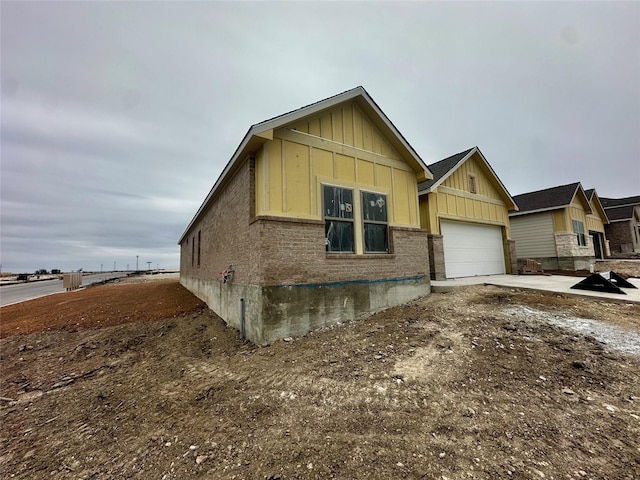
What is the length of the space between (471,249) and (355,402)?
11332 millimetres

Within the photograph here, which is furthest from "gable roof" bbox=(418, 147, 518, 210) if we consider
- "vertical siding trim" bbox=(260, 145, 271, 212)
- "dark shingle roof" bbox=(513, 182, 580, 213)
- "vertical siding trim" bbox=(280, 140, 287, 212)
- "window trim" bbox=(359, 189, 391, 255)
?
"vertical siding trim" bbox=(260, 145, 271, 212)

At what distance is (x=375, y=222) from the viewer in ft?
27.5

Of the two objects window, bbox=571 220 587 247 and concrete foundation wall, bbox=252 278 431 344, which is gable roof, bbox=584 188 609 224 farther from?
concrete foundation wall, bbox=252 278 431 344

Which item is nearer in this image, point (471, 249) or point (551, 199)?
point (471, 249)

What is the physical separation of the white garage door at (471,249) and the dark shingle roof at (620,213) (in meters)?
21.8

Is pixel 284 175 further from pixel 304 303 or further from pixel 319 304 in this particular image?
pixel 319 304

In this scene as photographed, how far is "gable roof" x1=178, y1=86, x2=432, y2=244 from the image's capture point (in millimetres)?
6348

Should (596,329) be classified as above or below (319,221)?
below

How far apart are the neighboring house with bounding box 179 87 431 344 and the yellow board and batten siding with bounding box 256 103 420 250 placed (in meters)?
0.03

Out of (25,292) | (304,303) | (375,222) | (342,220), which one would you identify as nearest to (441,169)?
(375,222)

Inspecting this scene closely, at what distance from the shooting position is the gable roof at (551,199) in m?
16.6

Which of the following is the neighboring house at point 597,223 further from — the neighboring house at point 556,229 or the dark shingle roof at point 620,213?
the dark shingle roof at point 620,213

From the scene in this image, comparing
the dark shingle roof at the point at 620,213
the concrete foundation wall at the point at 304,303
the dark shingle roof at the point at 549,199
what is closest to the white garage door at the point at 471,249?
the concrete foundation wall at the point at 304,303

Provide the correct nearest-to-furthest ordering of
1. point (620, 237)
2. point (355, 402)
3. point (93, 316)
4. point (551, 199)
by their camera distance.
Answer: point (355, 402) → point (93, 316) → point (551, 199) → point (620, 237)
